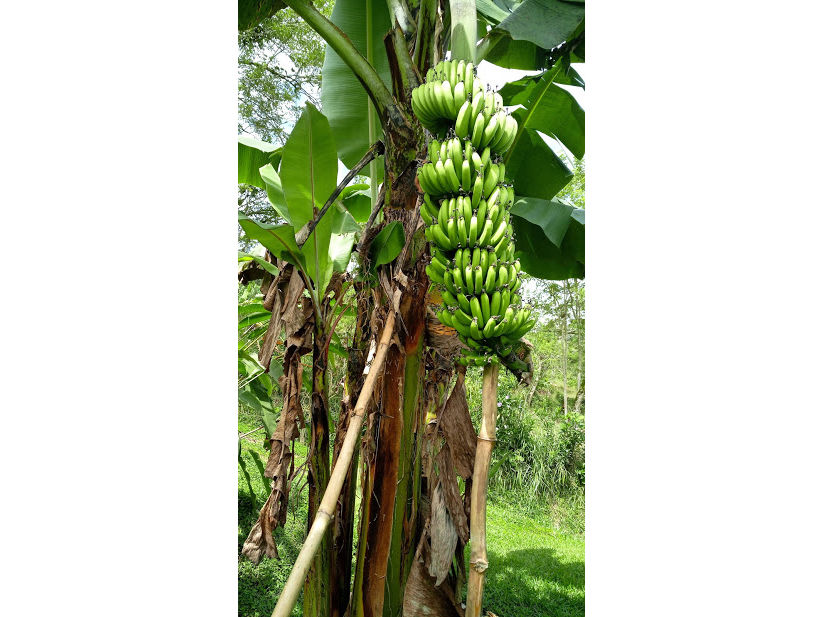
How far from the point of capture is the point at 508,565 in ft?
9.54

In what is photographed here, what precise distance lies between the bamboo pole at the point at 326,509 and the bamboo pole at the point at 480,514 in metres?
0.18

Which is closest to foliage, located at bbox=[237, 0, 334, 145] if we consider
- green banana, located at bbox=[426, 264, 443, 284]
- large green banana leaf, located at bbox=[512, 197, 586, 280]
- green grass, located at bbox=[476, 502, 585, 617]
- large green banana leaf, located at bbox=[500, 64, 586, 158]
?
large green banana leaf, located at bbox=[500, 64, 586, 158]

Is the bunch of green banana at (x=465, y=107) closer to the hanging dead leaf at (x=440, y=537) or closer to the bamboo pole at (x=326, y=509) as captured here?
the bamboo pole at (x=326, y=509)

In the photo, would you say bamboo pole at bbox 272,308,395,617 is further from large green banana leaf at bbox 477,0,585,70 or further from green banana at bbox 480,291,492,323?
large green banana leaf at bbox 477,0,585,70

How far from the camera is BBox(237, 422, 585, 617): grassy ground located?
7.08 feet

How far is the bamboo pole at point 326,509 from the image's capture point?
0.60 meters

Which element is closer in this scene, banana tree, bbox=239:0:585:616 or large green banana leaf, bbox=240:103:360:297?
banana tree, bbox=239:0:585:616

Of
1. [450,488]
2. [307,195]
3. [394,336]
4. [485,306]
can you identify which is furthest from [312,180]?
[450,488]

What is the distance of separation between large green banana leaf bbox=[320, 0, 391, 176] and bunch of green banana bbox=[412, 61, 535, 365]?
685mm

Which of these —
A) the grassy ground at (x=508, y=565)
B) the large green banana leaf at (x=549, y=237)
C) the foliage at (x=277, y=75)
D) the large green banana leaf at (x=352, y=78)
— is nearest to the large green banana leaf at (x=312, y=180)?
the large green banana leaf at (x=352, y=78)

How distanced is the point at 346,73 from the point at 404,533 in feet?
4.11

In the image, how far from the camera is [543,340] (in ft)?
16.3

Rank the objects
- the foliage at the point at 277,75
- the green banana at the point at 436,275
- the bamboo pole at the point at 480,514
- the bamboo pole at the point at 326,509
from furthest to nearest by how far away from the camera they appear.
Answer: the foliage at the point at 277,75 < the green banana at the point at 436,275 < the bamboo pole at the point at 480,514 < the bamboo pole at the point at 326,509
